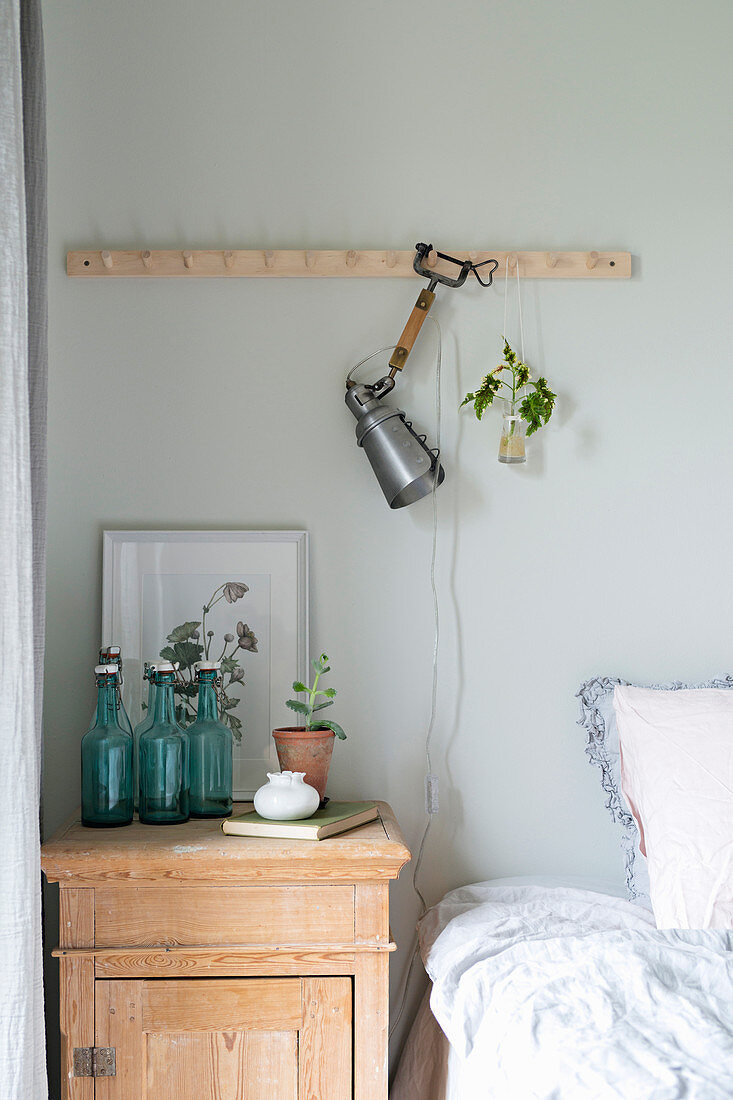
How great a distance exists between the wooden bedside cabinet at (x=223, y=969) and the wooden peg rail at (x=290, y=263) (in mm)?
1132

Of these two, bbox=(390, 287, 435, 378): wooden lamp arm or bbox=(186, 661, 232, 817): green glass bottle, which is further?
bbox=(390, 287, 435, 378): wooden lamp arm

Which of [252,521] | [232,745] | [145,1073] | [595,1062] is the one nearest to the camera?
[595,1062]

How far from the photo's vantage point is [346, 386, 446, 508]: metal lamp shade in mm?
1794

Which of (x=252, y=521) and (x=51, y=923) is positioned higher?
(x=252, y=521)

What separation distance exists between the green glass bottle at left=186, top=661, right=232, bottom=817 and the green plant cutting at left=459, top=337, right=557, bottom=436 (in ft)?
2.49

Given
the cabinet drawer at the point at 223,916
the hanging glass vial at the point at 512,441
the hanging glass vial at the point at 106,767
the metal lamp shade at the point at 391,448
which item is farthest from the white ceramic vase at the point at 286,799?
the hanging glass vial at the point at 512,441

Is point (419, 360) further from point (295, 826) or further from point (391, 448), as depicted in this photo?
point (295, 826)

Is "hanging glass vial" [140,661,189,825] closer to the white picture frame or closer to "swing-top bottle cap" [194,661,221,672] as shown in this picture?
"swing-top bottle cap" [194,661,221,672]

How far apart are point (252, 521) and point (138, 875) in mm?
750

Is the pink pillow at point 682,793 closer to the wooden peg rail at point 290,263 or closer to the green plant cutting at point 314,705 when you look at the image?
the green plant cutting at point 314,705

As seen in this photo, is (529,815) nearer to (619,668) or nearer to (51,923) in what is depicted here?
(619,668)

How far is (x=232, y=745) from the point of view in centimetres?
177

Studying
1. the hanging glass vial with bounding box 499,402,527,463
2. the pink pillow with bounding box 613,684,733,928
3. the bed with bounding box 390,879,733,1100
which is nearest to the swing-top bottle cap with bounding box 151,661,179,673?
the bed with bounding box 390,879,733,1100

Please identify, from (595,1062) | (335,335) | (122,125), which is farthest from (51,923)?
(122,125)
